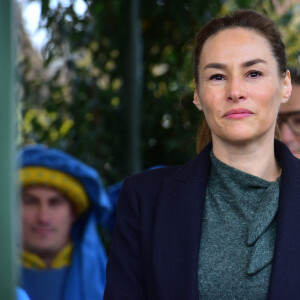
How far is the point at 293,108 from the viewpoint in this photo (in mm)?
2301

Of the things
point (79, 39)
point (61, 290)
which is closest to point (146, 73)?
point (79, 39)

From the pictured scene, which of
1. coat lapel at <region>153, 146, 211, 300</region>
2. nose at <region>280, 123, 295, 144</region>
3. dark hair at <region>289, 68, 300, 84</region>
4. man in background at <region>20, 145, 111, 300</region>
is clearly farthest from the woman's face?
man in background at <region>20, 145, 111, 300</region>

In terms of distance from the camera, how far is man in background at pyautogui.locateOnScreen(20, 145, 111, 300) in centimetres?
267

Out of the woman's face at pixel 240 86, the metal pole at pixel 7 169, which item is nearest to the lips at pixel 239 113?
the woman's face at pixel 240 86

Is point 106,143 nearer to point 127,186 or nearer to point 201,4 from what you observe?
point 201,4

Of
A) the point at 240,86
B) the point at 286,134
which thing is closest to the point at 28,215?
the point at 286,134

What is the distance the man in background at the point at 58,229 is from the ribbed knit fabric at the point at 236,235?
123cm

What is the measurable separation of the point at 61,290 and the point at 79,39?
1354 millimetres

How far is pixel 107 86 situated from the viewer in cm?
361

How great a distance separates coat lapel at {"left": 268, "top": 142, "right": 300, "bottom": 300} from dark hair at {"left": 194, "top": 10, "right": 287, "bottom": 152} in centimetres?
24

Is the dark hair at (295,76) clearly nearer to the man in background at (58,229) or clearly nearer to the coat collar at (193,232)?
the coat collar at (193,232)

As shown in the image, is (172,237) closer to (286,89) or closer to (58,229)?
(286,89)

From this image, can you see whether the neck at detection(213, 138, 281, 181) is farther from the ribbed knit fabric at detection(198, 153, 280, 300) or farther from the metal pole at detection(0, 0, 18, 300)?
the metal pole at detection(0, 0, 18, 300)

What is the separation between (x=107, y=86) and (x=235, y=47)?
2.08 meters
